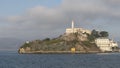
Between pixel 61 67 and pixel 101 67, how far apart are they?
9731 millimetres

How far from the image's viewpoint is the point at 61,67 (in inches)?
3666

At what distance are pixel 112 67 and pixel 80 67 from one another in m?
7.78

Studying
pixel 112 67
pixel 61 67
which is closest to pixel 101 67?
pixel 112 67

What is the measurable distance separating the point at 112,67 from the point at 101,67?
8.70 feet

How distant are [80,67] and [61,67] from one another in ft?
16.0

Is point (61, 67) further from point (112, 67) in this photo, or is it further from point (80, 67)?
point (112, 67)

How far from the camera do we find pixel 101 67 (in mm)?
93688

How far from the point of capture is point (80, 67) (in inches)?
3723

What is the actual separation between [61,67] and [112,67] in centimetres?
1232

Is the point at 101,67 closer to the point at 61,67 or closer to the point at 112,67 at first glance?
the point at 112,67

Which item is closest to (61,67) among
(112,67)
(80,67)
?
(80,67)

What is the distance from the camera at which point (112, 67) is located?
93188 millimetres
